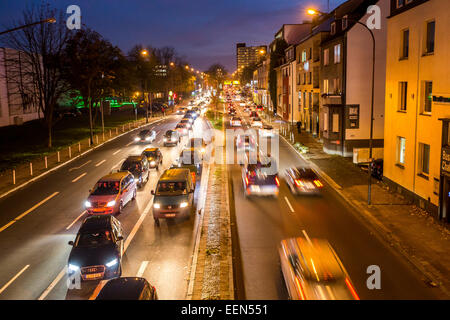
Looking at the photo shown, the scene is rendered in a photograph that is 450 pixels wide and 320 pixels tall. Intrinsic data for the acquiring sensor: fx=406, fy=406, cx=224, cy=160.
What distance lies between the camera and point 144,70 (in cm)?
10256

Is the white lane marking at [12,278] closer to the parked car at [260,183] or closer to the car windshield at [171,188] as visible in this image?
the car windshield at [171,188]

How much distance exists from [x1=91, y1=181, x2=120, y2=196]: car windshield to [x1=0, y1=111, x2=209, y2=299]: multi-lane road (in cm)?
128

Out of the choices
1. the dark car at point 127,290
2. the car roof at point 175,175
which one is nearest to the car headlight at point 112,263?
the dark car at point 127,290

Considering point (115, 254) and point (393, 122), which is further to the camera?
point (393, 122)

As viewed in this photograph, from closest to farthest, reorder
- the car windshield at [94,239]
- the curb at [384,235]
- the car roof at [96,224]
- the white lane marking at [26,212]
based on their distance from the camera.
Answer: the curb at [384,235] < the car windshield at [94,239] < the car roof at [96,224] < the white lane marking at [26,212]

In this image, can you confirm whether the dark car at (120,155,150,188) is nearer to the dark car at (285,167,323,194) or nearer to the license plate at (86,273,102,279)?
the dark car at (285,167,323,194)

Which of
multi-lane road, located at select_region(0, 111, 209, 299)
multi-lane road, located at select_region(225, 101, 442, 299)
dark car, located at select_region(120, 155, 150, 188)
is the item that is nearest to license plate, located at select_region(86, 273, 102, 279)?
multi-lane road, located at select_region(0, 111, 209, 299)

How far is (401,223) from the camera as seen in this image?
714 inches

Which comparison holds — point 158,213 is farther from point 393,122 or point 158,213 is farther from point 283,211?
point 393,122

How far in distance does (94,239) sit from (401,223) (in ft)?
42.8

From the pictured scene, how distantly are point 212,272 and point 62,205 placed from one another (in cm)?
1245

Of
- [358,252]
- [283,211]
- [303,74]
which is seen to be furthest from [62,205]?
[303,74]

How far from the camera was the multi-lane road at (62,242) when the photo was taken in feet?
41.2

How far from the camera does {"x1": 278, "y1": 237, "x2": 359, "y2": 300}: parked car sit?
32.2 feet
